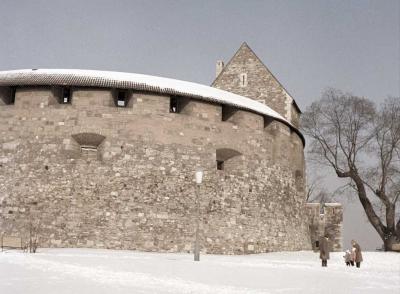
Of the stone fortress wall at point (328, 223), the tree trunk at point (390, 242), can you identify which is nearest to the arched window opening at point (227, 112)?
the stone fortress wall at point (328, 223)

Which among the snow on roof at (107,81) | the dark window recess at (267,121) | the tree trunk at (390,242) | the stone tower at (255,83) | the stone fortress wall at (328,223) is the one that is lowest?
the tree trunk at (390,242)

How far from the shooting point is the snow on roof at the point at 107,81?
44.4 feet

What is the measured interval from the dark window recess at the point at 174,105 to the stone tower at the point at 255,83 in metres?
6.24

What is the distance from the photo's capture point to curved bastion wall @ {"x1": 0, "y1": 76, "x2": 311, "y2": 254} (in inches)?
505

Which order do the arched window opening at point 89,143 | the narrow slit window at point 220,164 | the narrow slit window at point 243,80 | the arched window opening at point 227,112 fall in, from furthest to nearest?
the narrow slit window at point 243,80 < the arched window opening at point 227,112 < the narrow slit window at point 220,164 < the arched window opening at point 89,143

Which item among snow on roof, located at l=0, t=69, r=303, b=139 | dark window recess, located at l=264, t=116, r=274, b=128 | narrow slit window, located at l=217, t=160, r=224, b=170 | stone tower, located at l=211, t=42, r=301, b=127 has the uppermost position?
stone tower, located at l=211, t=42, r=301, b=127

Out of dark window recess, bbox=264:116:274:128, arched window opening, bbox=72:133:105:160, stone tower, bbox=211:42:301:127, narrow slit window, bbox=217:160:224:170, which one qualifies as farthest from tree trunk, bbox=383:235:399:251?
arched window opening, bbox=72:133:105:160

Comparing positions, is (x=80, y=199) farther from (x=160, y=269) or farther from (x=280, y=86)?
(x=280, y=86)

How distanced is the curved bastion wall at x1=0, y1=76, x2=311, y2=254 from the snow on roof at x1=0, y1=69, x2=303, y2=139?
0.28 meters

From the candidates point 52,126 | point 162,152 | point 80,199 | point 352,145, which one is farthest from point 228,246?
point 352,145

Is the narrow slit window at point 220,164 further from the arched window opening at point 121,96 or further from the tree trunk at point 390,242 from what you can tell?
the tree trunk at point 390,242

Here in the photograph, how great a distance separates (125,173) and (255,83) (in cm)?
930

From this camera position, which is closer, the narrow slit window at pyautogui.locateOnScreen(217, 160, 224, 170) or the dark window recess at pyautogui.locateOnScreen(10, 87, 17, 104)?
the dark window recess at pyautogui.locateOnScreen(10, 87, 17, 104)

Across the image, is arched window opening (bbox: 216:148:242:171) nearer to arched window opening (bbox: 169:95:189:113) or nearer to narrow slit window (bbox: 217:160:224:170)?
narrow slit window (bbox: 217:160:224:170)
